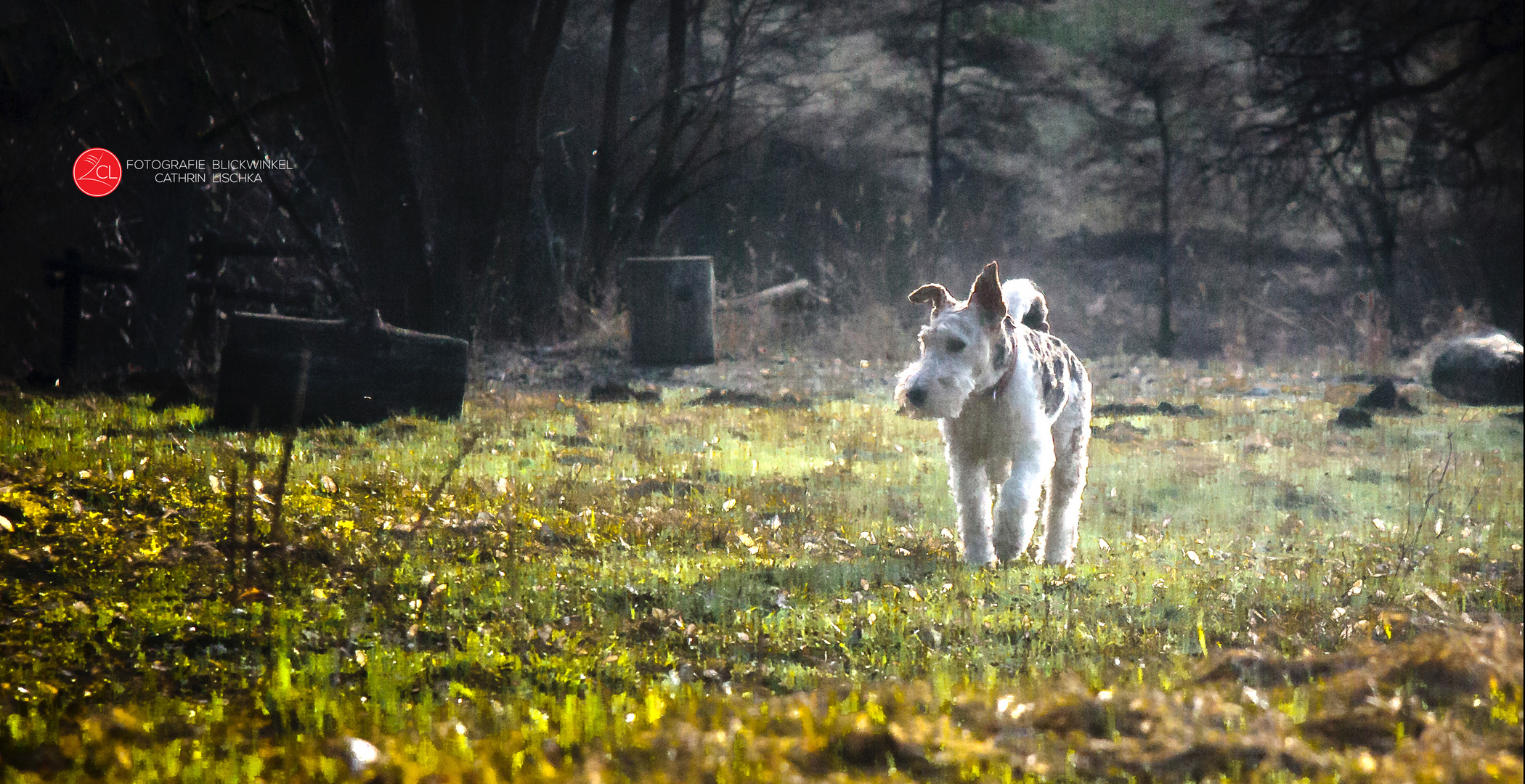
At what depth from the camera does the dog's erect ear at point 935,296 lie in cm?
696

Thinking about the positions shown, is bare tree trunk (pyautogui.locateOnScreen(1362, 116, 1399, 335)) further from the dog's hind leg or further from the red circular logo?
the red circular logo

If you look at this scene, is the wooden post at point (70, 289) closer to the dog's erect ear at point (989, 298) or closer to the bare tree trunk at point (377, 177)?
the bare tree trunk at point (377, 177)

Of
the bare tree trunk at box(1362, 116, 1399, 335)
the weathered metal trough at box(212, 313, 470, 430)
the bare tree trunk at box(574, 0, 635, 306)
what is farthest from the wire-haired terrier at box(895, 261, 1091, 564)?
the bare tree trunk at box(1362, 116, 1399, 335)

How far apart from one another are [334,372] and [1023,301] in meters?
5.89

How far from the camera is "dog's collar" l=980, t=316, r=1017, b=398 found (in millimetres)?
6750

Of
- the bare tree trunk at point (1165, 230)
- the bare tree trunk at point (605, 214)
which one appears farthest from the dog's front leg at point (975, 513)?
the bare tree trunk at point (1165, 230)

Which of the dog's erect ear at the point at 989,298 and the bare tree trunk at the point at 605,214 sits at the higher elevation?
the bare tree trunk at the point at 605,214

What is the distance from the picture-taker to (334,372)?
10383 mm

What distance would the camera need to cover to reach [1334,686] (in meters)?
3.96

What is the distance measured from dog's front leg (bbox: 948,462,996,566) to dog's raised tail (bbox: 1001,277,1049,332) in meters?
1.12

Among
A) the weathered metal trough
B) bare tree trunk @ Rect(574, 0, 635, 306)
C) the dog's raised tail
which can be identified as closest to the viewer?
the dog's raised tail

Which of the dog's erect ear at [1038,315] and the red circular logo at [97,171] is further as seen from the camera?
the red circular logo at [97,171]

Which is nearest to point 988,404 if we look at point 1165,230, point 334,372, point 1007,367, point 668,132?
point 1007,367

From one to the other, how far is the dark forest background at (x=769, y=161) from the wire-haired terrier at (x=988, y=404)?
2.52m
